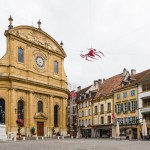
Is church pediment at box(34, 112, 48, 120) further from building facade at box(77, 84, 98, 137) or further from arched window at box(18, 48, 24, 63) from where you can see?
building facade at box(77, 84, 98, 137)

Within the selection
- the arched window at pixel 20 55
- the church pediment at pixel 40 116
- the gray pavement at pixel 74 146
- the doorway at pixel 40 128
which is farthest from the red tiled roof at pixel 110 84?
the gray pavement at pixel 74 146

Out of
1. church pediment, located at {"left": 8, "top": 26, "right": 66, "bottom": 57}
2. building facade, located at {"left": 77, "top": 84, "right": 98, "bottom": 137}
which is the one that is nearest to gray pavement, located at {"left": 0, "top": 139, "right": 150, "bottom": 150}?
church pediment, located at {"left": 8, "top": 26, "right": 66, "bottom": 57}

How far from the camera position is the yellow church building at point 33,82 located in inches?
1839

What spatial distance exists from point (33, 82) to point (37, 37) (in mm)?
8206

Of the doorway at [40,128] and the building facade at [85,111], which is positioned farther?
the building facade at [85,111]

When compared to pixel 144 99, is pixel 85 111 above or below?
below

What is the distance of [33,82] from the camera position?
5066 centimetres

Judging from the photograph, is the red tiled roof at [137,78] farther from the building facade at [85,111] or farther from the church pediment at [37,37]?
the building facade at [85,111]

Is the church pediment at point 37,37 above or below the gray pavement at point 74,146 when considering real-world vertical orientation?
above

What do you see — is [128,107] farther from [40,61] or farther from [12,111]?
[12,111]

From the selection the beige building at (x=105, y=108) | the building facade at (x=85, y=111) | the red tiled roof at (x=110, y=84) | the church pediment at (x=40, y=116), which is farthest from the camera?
the building facade at (x=85, y=111)

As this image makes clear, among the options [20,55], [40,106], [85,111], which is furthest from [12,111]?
[85,111]

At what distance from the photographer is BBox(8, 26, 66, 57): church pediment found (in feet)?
164

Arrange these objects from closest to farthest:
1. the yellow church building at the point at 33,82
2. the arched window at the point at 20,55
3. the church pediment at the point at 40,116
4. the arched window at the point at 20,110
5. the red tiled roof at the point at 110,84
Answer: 1. the yellow church building at the point at 33,82
2. the arched window at the point at 20,110
3. the arched window at the point at 20,55
4. the church pediment at the point at 40,116
5. the red tiled roof at the point at 110,84
